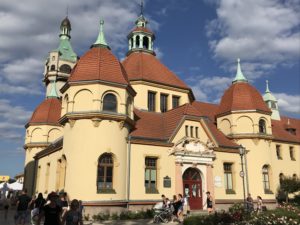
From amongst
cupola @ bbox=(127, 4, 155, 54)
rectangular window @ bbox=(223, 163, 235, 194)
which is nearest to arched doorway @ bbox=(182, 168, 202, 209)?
rectangular window @ bbox=(223, 163, 235, 194)

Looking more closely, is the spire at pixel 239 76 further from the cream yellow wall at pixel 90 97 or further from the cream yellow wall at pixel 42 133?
the cream yellow wall at pixel 42 133

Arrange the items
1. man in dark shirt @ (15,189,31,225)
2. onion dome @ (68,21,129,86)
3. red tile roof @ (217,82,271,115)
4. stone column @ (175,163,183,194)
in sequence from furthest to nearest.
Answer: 1. red tile roof @ (217,82,271,115)
2. stone column @ (175,163,183,194)
3. onion dome @ (68,21,129,86)
4. man in dark shirt @ (15,189,31,225)

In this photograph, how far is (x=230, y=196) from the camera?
87.4ft

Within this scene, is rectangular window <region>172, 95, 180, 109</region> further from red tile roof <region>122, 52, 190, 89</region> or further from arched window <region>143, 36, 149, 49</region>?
arched window <region>143, 36, 149, 49</region>

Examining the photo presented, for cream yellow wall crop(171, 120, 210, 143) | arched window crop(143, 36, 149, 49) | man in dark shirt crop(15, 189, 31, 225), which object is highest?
arched window crop(143, 36, 149, 49)

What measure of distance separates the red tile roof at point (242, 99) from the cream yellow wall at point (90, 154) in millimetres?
14006

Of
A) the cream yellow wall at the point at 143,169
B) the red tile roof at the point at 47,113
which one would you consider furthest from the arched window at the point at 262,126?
the red tile roof at the point at 47,113

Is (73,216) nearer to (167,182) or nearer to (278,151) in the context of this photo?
(167,182)

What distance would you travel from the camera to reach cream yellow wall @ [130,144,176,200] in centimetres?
2215

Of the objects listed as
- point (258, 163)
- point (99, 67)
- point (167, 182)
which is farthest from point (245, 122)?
point (99, 67)

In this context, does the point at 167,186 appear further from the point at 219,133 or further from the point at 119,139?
the point at 219,133

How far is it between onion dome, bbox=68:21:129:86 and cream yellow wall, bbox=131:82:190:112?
17.1ft

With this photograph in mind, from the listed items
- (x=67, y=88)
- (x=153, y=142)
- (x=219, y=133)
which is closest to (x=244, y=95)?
(x=219, y=133)

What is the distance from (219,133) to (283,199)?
9246 millimetres
